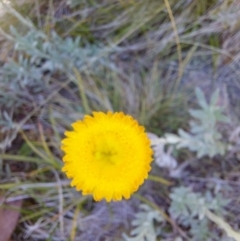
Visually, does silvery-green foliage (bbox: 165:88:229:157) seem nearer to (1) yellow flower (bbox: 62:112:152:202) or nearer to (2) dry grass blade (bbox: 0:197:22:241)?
(1) yellow flower (bbox: 62:112:152:202)

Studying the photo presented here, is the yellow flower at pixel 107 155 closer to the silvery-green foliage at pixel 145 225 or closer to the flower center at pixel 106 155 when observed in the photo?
the flower center at pixel 106 155

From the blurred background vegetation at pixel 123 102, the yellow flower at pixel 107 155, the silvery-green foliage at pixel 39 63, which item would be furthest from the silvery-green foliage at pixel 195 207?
the silvery-green foliage at pixel 39 63

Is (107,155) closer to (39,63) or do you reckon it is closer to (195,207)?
(195,207)

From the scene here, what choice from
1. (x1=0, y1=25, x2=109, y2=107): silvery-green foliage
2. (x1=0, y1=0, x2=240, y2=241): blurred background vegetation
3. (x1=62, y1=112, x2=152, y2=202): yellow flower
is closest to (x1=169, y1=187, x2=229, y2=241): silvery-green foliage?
(x1=0, y1=0, x2=240, y2=241): blurred background vegetation

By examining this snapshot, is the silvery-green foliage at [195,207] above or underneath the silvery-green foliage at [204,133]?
underneath

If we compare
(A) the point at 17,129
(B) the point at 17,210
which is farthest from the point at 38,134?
(B) the point at 17,210

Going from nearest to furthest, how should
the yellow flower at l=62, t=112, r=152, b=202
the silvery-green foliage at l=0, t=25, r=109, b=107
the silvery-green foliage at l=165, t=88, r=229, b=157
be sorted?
1. the yellow flower at l=62, t=112, r=152, b=202
2. the silvery-green foliage at l=165, t=88, r=229, b=157
3. the silvery-green foliage at l=0, t=25, r=109, b=107
